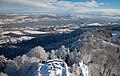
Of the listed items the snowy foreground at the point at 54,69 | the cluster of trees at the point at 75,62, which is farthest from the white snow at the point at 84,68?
the cluster of trees at the point at 75,62

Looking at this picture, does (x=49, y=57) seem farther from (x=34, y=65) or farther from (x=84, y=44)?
(x=84, y=44)

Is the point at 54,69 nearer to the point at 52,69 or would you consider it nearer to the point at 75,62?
the point at 52,69

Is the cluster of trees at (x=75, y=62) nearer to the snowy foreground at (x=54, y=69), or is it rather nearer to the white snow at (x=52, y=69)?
the snowy foreground at (x=54, y=69)

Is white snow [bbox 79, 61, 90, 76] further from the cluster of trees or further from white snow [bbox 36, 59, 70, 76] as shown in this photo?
white snow [bbox 36, 59, 70, 76]

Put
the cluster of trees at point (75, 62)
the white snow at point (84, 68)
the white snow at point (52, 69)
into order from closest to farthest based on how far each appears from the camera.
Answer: the white snow at point (52, 69) → the white snow at point (84, 68) → the cluster of trees at point (75, 62)

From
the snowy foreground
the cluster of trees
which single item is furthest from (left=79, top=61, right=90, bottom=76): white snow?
Answer: the cluster of trees

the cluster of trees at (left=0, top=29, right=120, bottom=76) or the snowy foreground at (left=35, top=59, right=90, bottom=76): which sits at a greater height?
the snowy foreground at (left=35, top=59, right=90, bottom=76)

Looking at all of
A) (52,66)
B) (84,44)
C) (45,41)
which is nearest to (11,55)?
(84,44)

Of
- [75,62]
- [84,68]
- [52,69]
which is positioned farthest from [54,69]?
[75,62]
